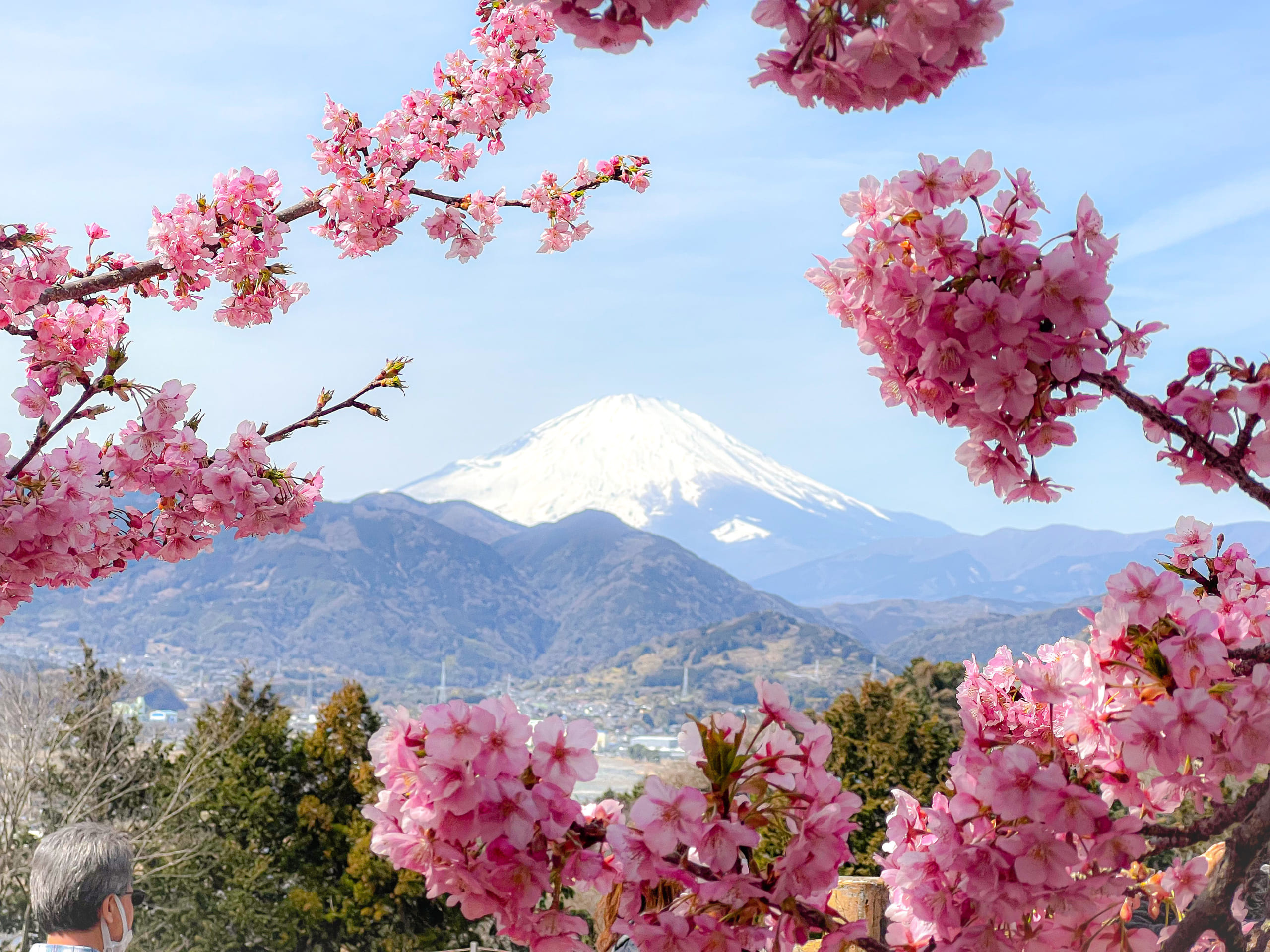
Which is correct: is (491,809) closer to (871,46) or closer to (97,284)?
(871,46)

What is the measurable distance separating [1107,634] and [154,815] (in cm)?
1804

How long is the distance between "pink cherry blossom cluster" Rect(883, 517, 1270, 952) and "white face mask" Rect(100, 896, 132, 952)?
176 cm

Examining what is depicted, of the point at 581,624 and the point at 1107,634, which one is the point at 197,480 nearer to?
the point at 1107,634

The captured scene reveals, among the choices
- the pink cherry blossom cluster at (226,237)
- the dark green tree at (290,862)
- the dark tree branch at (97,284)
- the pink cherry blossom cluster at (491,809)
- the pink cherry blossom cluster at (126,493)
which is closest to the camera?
the pink cherry blossom cluster at (491,809)

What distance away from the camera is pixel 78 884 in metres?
2.24

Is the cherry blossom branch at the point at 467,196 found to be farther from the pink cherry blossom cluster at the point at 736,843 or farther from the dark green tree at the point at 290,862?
the dark green tree at the point at 290,862

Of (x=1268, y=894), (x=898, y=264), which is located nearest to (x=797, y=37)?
(x=898, y=264)

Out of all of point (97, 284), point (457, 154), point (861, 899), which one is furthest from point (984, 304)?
point (457, 154)

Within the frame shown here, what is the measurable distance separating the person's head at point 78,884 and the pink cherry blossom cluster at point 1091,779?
1713mm

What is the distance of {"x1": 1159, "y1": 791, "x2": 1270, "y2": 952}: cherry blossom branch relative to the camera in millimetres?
1369

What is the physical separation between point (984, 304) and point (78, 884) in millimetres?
2130

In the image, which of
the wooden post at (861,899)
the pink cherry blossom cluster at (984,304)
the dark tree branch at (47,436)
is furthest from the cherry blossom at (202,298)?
the wooden post at (861,899)

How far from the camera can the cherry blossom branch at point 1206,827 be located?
1.29m

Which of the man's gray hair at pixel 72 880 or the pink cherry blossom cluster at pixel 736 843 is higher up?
the pink cherry blossom cluster at pixel 736 843
